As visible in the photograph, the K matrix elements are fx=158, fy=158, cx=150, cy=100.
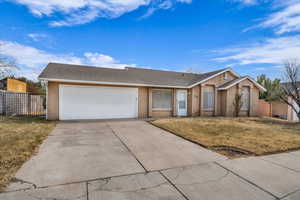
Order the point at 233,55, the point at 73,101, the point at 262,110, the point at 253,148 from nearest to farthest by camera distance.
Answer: the point at 253,148 < the point at 73,101 < the point at 262,110 < the point at 233,55

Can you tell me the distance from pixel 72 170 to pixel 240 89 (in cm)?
1453

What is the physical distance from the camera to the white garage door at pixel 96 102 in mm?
10141

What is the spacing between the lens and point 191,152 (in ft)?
15.2

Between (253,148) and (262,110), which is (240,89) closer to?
(262,110)

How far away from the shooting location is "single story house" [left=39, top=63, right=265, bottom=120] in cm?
1009

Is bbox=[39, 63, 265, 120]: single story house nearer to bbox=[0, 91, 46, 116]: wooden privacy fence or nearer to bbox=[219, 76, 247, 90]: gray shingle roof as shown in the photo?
bbox=[219, 76, 247, 90]: gray shingle roof

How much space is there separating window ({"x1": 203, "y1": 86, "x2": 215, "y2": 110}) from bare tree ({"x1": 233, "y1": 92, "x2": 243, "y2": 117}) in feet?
6.21


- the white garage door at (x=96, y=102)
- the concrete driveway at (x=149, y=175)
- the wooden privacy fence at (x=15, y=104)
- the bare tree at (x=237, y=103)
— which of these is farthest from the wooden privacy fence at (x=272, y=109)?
the wooden privacy fence at (x=15, y=104)

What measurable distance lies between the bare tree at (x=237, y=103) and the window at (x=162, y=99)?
19.1 feet

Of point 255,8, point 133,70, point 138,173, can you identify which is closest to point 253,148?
point 138,173

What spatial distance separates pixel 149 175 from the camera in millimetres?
3148

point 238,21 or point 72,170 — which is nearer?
point 72,170

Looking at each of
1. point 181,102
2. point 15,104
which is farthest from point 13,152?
point 181,102

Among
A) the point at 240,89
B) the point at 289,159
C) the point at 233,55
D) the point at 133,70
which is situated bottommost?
the point at 289,159
